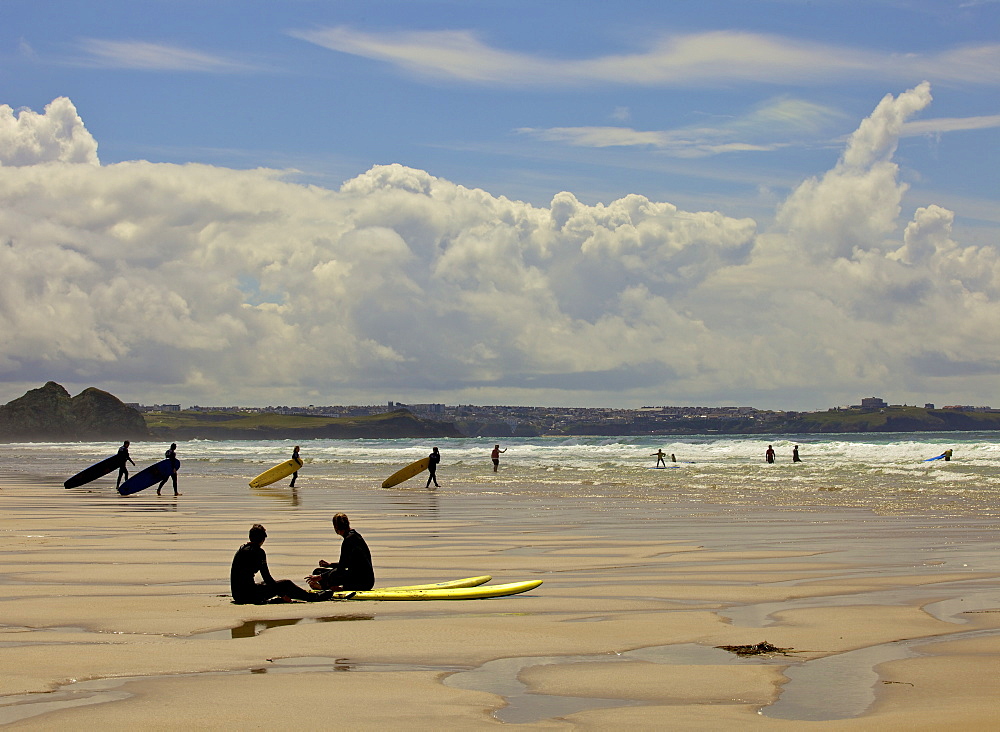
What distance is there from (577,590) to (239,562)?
151 inches

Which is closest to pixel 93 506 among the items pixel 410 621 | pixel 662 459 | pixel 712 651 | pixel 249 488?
pixel 249 488

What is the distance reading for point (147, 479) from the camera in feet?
110

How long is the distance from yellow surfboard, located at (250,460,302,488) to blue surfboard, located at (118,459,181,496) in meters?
5.14

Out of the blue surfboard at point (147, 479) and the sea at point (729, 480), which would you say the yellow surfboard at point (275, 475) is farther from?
the blue surfboard at point (147, 479)

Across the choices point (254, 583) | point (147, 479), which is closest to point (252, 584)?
point (254, 583)

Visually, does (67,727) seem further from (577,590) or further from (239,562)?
(577,590)

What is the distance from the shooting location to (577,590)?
1186cm

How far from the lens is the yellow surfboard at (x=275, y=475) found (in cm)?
3859

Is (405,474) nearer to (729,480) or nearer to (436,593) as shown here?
(729,480)

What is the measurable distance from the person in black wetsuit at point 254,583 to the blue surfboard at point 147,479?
77.6 feet

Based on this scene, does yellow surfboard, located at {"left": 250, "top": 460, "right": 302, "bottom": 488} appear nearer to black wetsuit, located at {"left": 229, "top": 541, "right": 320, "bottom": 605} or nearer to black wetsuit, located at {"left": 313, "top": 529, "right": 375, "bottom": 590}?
black wetsuit, located at {"left": 313, "top": 529, "right": 375, "bottom": 590}

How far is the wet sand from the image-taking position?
6.48 metres

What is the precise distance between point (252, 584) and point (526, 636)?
327 centimetres

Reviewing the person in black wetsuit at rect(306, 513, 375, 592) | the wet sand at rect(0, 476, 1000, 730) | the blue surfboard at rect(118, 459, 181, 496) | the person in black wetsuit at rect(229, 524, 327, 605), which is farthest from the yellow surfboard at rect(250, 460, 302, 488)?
the person in black wetsuit at rect(229, 524, 327, 605)
